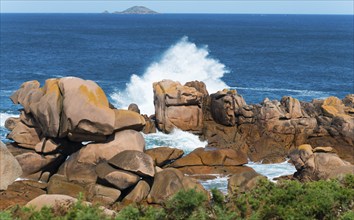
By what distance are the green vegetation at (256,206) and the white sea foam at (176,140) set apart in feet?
68.8

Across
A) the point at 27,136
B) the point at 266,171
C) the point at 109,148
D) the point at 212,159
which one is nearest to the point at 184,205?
the point at 109,148

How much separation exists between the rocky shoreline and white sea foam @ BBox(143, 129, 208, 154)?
1.82 feet

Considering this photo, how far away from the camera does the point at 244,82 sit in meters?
81.8

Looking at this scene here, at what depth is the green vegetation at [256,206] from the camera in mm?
18609

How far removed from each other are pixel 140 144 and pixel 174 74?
4569 cm

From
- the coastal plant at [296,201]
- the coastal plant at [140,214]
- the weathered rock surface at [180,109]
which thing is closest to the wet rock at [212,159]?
the weathered rock surface at [180,109]

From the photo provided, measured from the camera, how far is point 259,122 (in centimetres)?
4503

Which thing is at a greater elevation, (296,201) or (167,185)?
(296,201)

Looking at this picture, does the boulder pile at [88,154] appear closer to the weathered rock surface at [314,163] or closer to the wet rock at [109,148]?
the wet rock at [109,148]

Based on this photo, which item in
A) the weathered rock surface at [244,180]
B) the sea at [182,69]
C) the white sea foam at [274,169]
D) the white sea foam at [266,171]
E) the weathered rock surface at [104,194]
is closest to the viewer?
the weathered rock surface at [104,194]

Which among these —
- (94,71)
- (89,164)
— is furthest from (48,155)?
(94,71)

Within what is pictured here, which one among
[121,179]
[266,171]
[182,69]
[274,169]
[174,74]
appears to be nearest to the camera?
[121,179]

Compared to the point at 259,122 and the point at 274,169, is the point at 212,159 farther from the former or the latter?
the point at 259,122

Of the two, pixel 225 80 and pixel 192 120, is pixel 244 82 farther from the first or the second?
pixel 192 120
